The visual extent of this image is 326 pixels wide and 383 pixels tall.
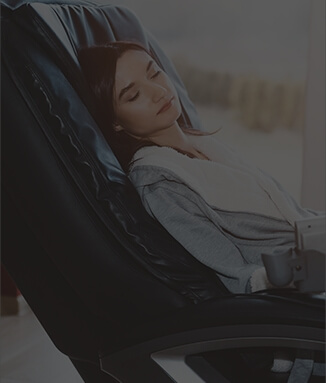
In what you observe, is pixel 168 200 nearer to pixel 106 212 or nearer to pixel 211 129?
pixel 106 212

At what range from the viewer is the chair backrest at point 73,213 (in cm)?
105

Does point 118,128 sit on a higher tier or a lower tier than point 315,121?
higher

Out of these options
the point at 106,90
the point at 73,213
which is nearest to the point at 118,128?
the point at 106,90

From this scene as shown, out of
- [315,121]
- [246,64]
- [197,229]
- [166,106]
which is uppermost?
[166,106]

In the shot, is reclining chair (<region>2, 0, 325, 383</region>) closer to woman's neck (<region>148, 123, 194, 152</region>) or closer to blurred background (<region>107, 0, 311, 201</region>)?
woman's neck (<region>148, 123, 194, 152</region>)

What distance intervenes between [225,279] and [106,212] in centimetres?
22

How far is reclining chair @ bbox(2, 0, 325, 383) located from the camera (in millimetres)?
1012

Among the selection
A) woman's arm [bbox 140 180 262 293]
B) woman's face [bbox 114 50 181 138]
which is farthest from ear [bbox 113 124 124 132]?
woman's arm [bbox 140 180 262 293]

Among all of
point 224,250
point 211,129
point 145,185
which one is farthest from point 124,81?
point 211,129

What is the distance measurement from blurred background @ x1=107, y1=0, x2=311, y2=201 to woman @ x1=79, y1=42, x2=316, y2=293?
730mm

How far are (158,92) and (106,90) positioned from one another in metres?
0.12

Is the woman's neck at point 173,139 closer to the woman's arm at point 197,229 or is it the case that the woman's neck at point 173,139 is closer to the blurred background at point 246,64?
the woman's arm at point 197,229

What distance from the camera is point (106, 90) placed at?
1.19m

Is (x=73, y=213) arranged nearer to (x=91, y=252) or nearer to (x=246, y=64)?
(x=91, y=252)
